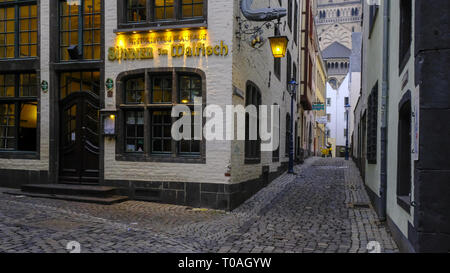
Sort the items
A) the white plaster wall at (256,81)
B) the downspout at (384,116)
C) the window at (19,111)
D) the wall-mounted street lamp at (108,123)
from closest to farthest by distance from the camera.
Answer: the downspout at (384,116) < the white plaster wall at (256,81) < the wall-mounted street lamp at (108,123) < the window at (19,111)

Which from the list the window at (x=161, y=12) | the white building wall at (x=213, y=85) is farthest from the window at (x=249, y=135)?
the window at (x=161, y=12)

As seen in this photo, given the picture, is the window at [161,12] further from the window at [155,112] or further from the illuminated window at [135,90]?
the illuminated window at [135,90]

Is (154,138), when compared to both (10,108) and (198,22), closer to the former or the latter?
(198,22)

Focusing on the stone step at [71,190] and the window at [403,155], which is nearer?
the window at [403,155]

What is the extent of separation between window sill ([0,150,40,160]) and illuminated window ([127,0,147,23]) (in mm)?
4768

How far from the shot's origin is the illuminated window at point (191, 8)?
387 inches

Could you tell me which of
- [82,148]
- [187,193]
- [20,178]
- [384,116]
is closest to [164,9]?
[82,148]

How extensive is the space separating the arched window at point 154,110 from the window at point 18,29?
3.47 meters

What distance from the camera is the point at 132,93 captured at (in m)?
10.4

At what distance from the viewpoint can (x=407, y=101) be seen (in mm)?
5625

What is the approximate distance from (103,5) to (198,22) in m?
2.86

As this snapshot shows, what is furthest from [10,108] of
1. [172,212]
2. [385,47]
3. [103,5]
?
[385,47]

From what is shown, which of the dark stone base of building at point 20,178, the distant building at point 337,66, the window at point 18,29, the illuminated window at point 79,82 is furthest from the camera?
the distant building at point 337,66

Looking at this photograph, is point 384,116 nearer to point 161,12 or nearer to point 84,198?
point 161,12
